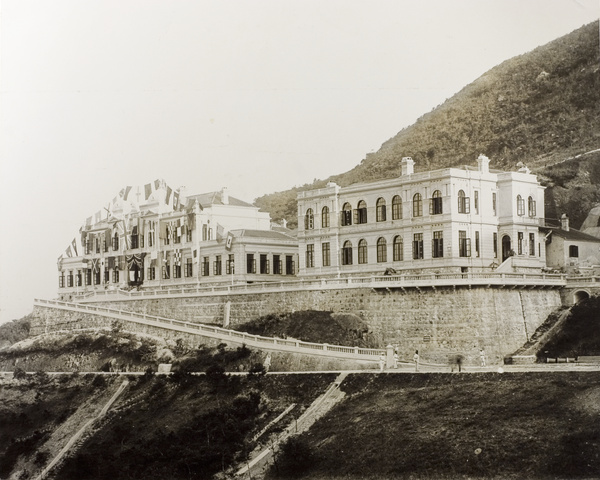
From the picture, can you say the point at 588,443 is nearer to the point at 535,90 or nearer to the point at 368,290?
the point at 368,290

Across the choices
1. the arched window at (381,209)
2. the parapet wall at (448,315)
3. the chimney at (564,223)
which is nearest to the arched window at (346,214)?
the arched window at (381,209)

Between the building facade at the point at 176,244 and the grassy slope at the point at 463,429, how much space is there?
13615mm

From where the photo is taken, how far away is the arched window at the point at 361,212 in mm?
39125

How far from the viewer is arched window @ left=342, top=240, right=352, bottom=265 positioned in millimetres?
39469

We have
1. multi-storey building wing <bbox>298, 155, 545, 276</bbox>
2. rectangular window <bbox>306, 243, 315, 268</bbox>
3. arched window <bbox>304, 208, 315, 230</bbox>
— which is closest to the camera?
multi-storey building wing <bbox>298, 155, 545, 276</bbox>

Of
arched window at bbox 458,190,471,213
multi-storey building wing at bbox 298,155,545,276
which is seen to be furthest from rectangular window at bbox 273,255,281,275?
arched window at bbox 458,190,471,213

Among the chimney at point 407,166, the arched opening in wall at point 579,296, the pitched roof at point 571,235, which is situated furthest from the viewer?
the chimney at point 407,166

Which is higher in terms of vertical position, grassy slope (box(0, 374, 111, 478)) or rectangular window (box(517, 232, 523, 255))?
rectangular window (box(517, 232, 523, 255))

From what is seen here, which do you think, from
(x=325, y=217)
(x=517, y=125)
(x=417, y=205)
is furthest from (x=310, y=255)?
(x=517, y=125)

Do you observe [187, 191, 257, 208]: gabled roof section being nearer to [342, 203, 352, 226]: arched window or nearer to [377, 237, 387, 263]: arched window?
[342, 203, 352, 226]: arched window

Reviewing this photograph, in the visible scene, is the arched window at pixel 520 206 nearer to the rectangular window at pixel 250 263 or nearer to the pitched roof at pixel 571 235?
the pitched roof at pixel 571 235

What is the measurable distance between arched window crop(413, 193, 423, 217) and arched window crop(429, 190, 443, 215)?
44 centimetres

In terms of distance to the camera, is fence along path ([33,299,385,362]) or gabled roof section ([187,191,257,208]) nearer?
fence along path ([33,299,385,362])

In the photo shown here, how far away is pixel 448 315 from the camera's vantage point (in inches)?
1336
